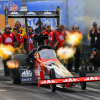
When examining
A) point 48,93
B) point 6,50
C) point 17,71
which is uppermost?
point 6,50

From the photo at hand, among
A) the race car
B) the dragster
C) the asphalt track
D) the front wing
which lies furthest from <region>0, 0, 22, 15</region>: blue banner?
the front wing

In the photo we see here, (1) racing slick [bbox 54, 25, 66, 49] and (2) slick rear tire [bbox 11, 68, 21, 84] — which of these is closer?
(2) slick rear tire [bbox 11, 68, 21, 84]

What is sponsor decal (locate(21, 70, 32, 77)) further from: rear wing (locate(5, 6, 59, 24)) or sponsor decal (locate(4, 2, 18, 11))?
sponsor decal (locate(4, 2, 18, 11))

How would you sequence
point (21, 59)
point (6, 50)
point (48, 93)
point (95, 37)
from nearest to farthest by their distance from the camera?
point (48, 93), point (21, 59), point (6, 50), point (95, 37)

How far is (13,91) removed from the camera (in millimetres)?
8125

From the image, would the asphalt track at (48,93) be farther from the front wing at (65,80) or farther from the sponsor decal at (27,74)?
the sponsor decal at (27,74)

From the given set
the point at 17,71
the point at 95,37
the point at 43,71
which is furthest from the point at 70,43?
the point at 43,71

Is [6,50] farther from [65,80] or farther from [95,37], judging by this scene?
[65,80]

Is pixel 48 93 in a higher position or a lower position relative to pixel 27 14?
lower

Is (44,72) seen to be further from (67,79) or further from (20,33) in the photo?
(20,33)

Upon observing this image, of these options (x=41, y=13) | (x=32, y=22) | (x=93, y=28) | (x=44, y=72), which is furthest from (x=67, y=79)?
(x=32, y=22)

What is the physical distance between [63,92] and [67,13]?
738 centimetres

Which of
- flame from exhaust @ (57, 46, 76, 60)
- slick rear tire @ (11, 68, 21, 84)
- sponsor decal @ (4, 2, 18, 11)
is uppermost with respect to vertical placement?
sponsor decal @ (4, 2, 18, 11)

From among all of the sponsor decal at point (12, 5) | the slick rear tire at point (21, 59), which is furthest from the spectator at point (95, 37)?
the sponsor decal at point (12, 5)
